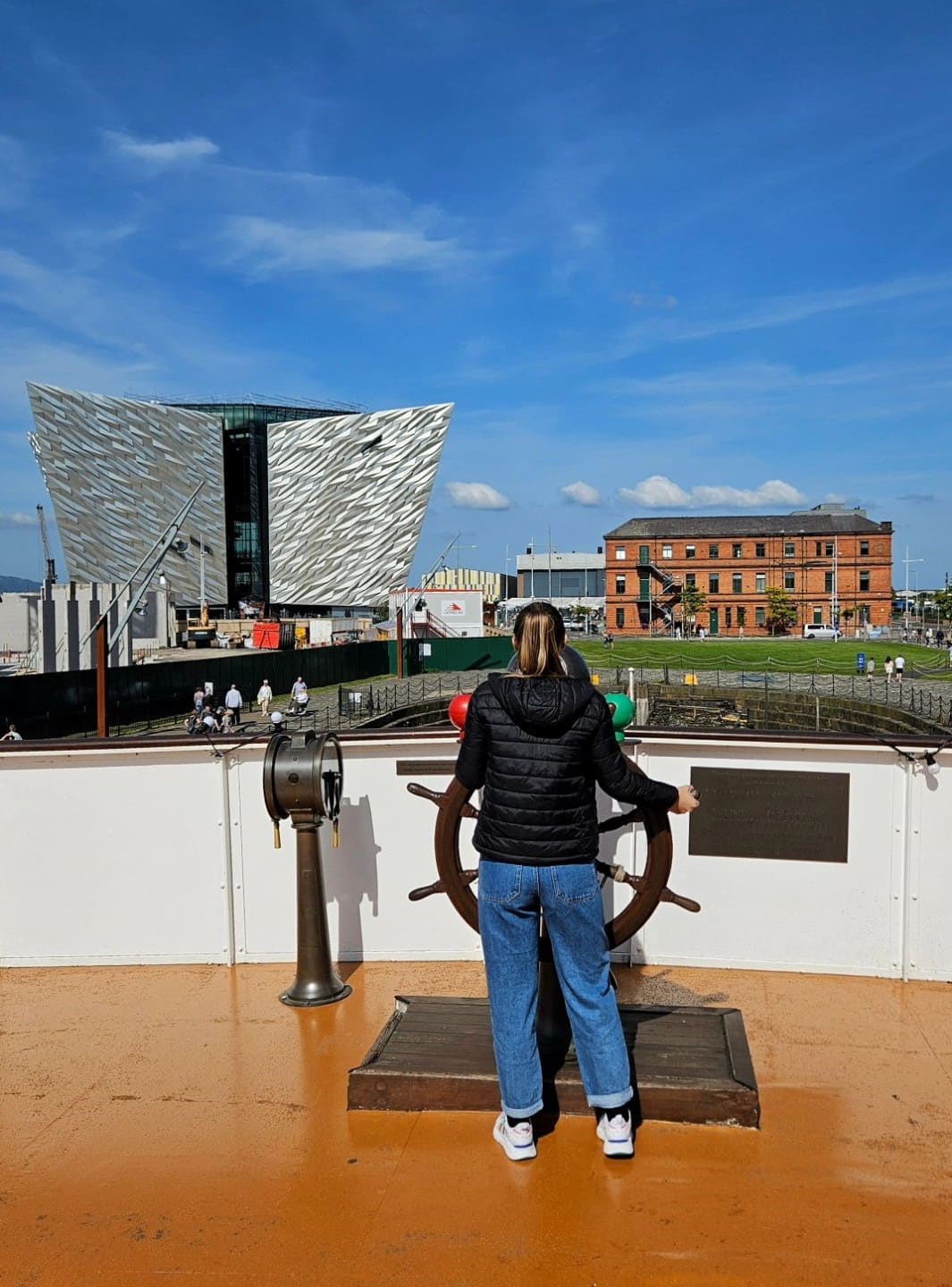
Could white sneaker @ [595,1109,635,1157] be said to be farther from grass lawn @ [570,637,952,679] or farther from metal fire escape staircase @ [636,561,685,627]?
metal fire escape staircase @ [636,561,685,627]

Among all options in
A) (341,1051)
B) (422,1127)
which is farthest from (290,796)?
(422,1127)

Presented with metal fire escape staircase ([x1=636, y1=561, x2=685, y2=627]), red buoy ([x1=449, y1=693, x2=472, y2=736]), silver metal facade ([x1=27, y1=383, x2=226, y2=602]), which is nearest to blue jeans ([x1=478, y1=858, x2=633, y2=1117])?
red buoy ([x1=449, y1=693, x2=472, y2=736])

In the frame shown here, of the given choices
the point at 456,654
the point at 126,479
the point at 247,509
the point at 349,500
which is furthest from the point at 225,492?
the point at 456,654

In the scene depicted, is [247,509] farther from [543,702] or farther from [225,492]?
[543,702]

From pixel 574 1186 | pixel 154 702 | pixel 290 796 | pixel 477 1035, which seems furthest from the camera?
pixel 154 702

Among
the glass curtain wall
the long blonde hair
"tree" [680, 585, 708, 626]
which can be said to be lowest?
the long blonde hair

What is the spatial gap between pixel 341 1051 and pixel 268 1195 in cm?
91

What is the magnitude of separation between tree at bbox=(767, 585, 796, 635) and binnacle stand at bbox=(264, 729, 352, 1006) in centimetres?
8092

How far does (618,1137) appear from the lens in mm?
2762

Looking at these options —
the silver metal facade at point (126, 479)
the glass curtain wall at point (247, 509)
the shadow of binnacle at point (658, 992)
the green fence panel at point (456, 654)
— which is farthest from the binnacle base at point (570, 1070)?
the glass curtain wall at point (247, 509)

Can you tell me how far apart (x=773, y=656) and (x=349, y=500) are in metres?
36.0

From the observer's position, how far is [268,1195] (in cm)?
266

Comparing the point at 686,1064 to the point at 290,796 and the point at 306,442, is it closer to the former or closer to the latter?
the point at 290,796

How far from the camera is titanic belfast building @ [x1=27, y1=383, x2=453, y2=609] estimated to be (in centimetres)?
6812
